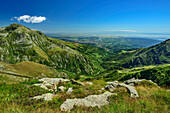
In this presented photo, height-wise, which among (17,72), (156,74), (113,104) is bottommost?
(17,72)

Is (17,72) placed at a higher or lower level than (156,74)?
lower

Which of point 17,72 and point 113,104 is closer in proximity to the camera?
point 113,104

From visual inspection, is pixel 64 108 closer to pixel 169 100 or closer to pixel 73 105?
pixel 73 105

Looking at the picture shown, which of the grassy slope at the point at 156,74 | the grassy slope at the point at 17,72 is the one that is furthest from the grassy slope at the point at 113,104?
the grassy slope at the point at 17,72

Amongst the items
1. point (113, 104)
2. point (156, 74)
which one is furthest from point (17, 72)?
point (156, 74)

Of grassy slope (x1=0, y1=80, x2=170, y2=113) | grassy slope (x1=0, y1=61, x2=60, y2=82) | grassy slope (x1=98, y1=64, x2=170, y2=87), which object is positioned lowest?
grassy slope (x1=0, y1=61, x2=60, y2=82)

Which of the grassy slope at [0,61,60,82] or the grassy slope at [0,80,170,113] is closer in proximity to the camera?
the grassy slope at [0,80,170,113]

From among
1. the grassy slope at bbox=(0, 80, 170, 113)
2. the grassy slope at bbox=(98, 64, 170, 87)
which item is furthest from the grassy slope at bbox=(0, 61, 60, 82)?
the grassy slope at bbox=(98, 64, 170, 87)

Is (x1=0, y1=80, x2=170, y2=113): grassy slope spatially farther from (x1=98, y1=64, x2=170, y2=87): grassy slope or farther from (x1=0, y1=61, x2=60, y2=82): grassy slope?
(x1=0, y1=61, x2=60, y2=82): grassy slope

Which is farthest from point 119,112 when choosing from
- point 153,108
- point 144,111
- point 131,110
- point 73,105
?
point 73,105

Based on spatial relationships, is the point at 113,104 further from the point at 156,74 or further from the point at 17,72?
the point at 17,72

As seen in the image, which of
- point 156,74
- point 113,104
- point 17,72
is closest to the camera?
point 113,104

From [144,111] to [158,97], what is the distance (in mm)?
3926

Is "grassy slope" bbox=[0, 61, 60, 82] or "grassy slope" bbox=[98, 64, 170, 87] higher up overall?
"grassy slope" bbox=[98, 64, 170, 87]
